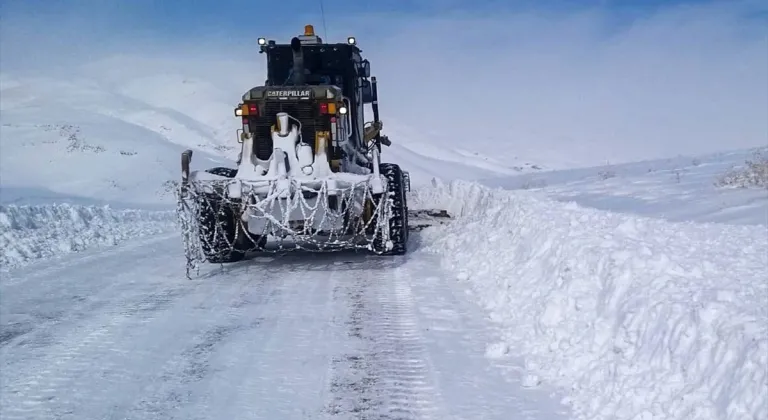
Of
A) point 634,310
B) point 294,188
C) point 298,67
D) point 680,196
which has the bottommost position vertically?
point 634,310

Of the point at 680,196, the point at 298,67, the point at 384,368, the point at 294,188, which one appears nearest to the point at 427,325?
the point at 384,368

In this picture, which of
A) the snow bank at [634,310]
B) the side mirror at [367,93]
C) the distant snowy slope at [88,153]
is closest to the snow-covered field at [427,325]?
Answer: the snow bank at [634,310]

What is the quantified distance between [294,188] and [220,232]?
4.05 feet

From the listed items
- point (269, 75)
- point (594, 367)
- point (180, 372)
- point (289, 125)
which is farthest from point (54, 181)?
point (594, 367)

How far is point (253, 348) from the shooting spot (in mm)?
5184

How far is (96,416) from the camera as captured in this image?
398cm

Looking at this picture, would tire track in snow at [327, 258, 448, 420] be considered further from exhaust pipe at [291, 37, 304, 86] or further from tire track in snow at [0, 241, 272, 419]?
exhaust pipe at [291, 37, 304, 86]

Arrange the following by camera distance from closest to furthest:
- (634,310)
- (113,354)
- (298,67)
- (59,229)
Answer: (634,310)
(113,354)
(298,67)
(59,229)

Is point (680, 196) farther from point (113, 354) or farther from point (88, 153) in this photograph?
point (88, 153)

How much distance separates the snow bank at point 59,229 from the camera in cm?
987

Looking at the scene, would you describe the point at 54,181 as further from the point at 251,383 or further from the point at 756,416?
the point at 756,416

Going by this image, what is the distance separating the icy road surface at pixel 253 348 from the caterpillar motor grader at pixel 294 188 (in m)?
0.62

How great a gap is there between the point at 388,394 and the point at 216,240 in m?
5.06

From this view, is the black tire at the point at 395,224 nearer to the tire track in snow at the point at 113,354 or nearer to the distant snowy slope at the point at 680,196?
the tire track in snow at the point at 113,354
